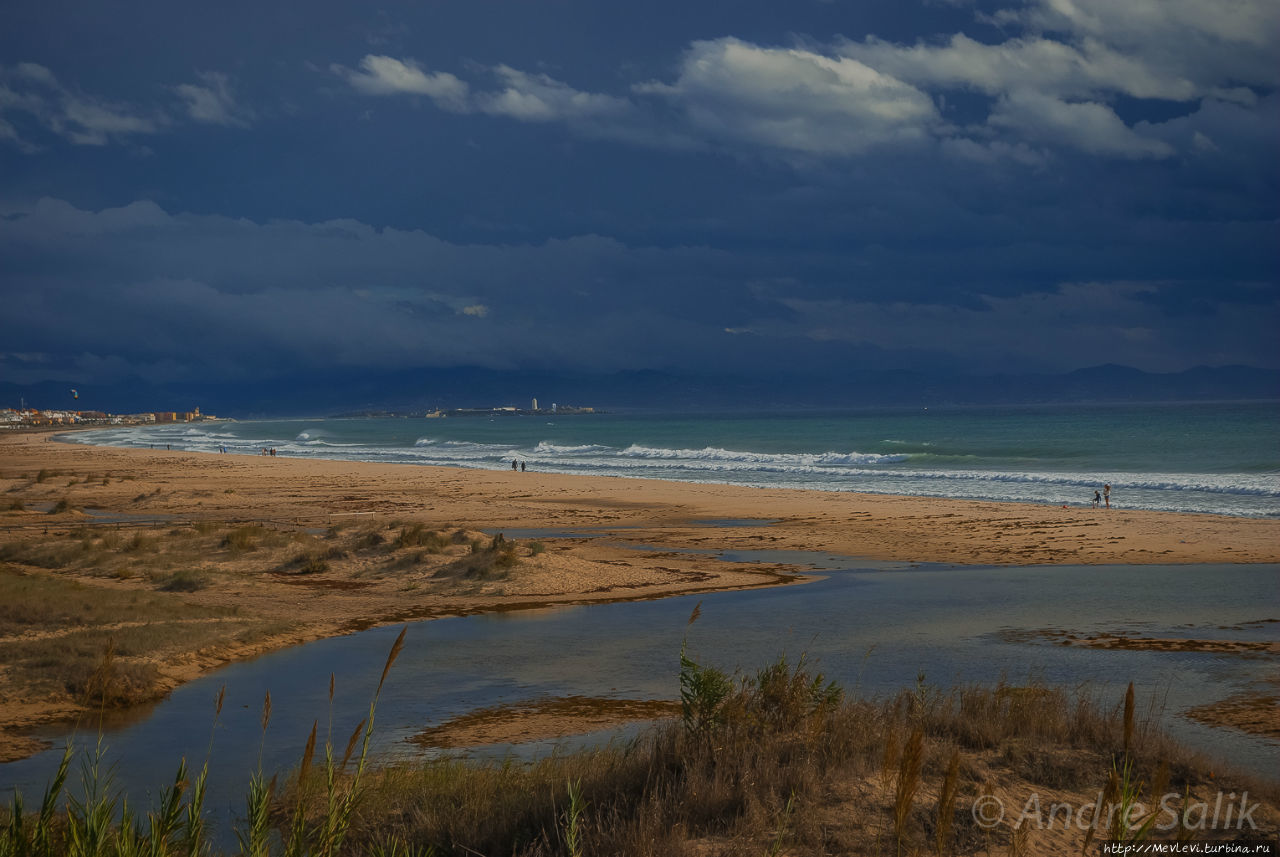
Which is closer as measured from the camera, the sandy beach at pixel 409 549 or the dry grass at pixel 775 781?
the dry grass at pixel 775 781

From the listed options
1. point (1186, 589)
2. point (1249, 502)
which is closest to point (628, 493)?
point (1249, 502)

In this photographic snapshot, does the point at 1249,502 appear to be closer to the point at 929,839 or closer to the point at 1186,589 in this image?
the point at 1186,589

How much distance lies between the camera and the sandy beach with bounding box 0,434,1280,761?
15281mm

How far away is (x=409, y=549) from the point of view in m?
23.1

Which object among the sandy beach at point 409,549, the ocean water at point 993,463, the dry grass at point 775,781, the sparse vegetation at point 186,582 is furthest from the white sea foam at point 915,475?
the sparse vegetation at point 186,582

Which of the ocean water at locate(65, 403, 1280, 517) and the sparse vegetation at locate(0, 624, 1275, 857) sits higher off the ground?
the ocean water at locate(65, 403, 1280, 517)

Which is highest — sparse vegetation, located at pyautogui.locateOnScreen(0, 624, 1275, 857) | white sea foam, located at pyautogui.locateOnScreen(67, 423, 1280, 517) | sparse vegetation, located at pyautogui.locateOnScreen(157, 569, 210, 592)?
white sea foam, located at pyautogui.locateOnScreen(67, 423, 1280, 517)

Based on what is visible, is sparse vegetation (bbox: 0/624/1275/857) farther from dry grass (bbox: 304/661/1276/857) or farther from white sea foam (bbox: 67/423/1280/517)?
white sea foam (bbox: 67/423/1280/517)

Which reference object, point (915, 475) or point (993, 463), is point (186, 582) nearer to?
point (915, 475)

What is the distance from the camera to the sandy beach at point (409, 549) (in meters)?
15.3

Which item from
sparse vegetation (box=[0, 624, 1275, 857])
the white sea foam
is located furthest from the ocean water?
sparse vegetation (box=[0, 624, 1275, 857])

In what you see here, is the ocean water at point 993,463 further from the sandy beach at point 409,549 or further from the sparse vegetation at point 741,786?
the sparse vegetation at point 741,786

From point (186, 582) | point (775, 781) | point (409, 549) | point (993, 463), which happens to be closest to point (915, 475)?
point (993, 463)

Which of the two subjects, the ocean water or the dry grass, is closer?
the dry grass
